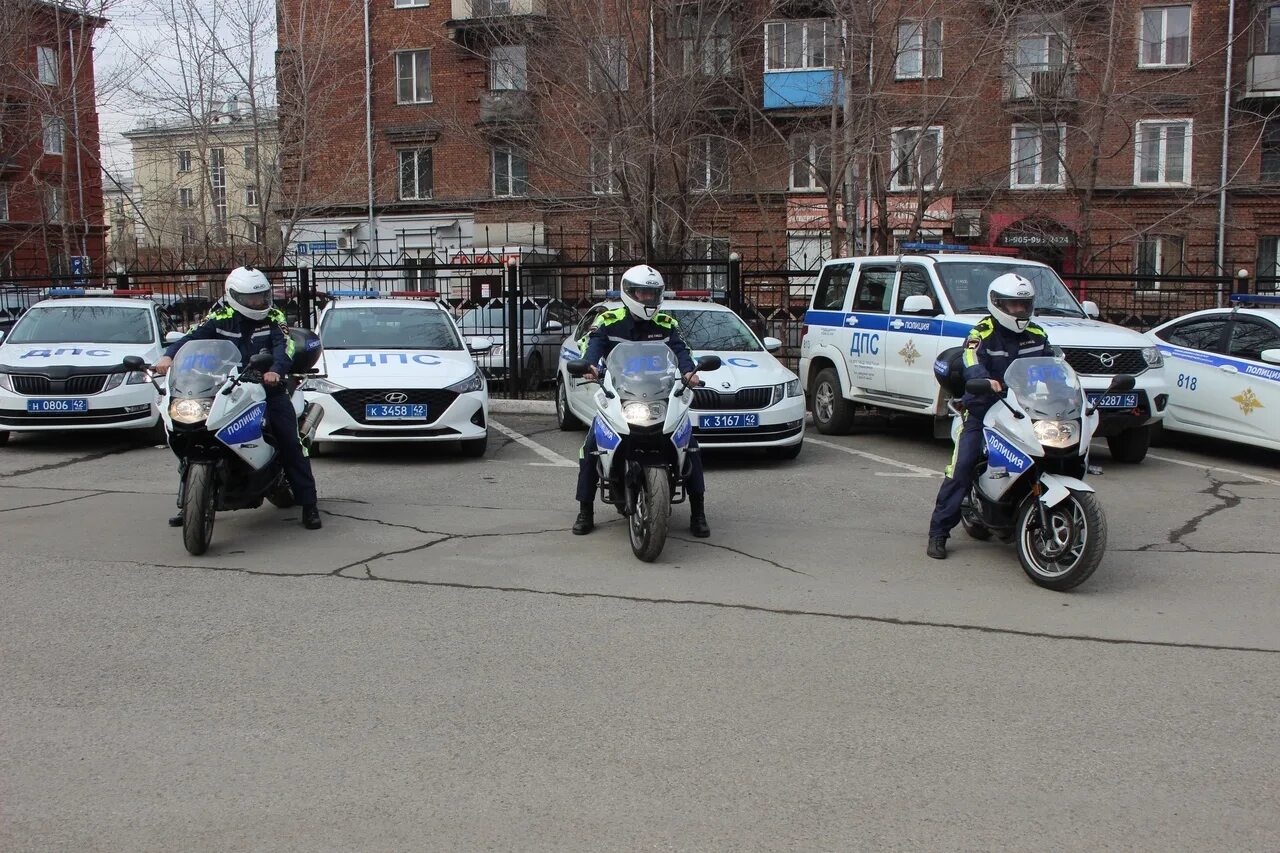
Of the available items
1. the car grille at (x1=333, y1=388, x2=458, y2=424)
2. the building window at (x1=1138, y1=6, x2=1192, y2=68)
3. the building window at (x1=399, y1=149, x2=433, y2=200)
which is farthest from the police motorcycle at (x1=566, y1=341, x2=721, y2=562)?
the building window at (x1=399, y1=149, x2=433, y2=200)

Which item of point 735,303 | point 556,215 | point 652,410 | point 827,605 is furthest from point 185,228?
point 827,605

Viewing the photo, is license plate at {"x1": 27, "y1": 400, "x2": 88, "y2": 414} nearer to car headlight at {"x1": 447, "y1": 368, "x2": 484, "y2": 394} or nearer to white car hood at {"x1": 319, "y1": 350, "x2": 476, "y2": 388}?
white car hood at {"x1": 319, "y1": 350, "x2": 476, "y2": 388}

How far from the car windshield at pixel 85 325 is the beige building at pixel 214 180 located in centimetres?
756

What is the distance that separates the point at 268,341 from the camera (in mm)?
8336

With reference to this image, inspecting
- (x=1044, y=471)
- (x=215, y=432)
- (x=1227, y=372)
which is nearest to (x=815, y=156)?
(x=1227, y=372)

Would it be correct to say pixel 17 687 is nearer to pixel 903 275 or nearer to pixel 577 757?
pixel 577 757

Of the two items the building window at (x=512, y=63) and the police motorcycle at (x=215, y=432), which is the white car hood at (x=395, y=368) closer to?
the police motorcycle at (x=215, y=432)

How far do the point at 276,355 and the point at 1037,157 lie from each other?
19.4 meters

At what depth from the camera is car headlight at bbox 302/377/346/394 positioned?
1131 cm

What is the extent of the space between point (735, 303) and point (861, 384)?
3.75 meters

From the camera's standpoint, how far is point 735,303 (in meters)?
16.5

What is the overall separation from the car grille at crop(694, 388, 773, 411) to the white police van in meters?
1.69

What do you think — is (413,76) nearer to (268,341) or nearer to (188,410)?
(268,341)

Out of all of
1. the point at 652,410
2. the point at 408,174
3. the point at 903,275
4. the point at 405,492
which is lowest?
the point at 405,492
